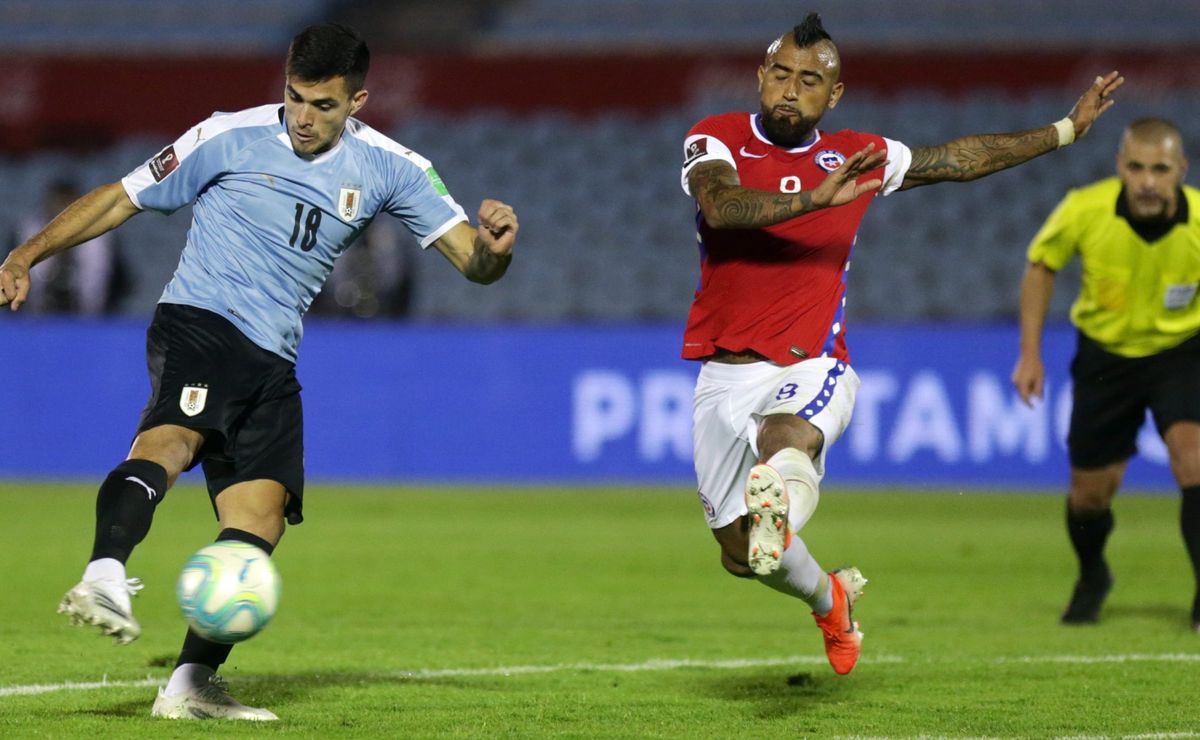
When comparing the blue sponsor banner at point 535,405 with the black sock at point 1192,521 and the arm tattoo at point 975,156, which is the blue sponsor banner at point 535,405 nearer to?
the black sock at point 1192,521

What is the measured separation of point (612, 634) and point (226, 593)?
319cm

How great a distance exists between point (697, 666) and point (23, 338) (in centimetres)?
997

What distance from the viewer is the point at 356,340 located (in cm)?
1566

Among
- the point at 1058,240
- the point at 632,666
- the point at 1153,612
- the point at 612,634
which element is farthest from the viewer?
the point at 1153,612

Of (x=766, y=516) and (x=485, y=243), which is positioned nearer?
(x=766, y=516)

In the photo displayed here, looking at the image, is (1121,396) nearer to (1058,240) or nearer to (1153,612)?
(1058,240)

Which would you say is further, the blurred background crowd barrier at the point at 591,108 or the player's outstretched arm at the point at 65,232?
the blurred background crowd barrier at the point at 591,108

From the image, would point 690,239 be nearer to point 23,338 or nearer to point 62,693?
point 23,338

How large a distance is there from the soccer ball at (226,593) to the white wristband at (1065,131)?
325 centimetres

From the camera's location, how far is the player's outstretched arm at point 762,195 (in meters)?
5.62

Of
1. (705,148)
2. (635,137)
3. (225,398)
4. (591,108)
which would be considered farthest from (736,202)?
(591,108)

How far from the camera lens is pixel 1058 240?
28.8ft

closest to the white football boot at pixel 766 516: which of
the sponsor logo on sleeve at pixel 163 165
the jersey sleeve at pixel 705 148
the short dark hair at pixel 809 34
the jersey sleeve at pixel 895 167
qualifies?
the jersey sleeve at pixel 705 148

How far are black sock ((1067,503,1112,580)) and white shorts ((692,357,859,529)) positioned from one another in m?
2.84
